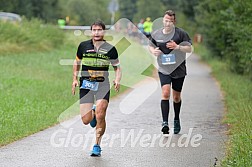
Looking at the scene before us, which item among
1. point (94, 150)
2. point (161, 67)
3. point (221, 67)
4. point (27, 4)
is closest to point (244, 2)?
point (161, 67)

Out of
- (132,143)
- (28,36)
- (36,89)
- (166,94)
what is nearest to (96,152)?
(132,143)

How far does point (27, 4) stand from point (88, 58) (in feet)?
161

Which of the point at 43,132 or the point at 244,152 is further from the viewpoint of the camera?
the point at 43,132

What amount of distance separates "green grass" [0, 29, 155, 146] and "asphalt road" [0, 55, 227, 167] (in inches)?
19.5

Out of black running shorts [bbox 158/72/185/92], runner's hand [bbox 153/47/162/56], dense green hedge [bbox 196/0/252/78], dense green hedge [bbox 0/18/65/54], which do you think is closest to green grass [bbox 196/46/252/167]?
dense green hedge [bbox 196/0/252/78]

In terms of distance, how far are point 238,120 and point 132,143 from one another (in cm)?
280

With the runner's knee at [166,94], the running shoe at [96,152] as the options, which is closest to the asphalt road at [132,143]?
the running shoe at [96,152]

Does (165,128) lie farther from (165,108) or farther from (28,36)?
(28,36)

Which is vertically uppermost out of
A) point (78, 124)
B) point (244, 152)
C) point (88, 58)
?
point (88, 58)

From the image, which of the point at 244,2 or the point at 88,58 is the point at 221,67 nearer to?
the point at 244,2

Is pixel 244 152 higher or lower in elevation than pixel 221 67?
higher

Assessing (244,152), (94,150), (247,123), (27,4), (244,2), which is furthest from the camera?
(27,4)

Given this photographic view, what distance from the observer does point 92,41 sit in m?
9.61

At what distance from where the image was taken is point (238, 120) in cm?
1262
